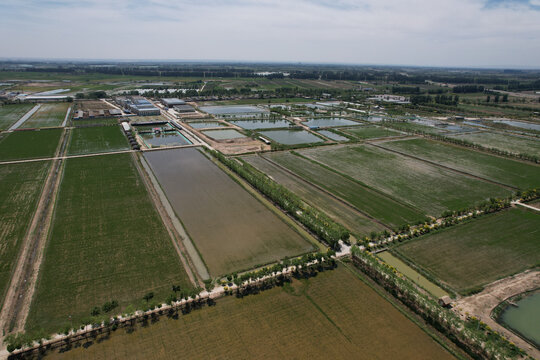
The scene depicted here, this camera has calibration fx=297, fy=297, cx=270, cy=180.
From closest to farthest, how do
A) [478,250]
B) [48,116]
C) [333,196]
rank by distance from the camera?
[478,250], [333,196], [48,116]

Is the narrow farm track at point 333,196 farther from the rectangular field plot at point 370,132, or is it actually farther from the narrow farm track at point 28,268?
the narrow farm track at point 28,268

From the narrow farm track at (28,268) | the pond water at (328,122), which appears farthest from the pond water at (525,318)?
the pond water at (328,122)

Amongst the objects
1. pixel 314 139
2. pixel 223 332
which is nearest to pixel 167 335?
pixel 223 332

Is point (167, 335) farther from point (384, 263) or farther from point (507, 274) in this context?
point (507, 274)

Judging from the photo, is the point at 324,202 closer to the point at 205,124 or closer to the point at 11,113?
the point at 205,124

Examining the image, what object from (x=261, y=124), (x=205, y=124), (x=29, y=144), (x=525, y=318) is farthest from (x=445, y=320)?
(x=29, y=144)

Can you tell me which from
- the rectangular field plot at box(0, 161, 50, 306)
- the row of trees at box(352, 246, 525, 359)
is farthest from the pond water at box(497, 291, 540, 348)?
the rectangular field plot at box(0, 161, 50, 306)
